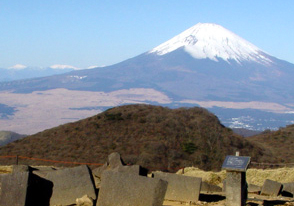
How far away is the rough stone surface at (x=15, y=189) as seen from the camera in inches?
370

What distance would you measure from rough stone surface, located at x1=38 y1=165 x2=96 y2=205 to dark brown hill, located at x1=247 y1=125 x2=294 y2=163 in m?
28.7

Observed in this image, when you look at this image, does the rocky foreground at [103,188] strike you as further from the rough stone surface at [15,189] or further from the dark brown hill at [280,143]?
the dark brown hill at [280,143]

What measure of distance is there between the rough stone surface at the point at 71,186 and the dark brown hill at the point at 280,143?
94.1ft

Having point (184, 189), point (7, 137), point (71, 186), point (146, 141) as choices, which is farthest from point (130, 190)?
point (7, 137)

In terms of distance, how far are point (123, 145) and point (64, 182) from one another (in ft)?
89.7

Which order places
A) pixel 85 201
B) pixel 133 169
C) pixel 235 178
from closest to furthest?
pixel 85 201
pixel 235 178
pixel 133 169

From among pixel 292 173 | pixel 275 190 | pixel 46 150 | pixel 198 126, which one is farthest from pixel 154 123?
pixel 275 190

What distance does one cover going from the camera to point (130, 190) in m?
10.2

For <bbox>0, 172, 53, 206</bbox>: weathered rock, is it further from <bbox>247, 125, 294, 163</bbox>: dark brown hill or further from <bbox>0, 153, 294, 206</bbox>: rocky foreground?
<bbox>247, 125, 294, 163</bbox>: dark brown hill

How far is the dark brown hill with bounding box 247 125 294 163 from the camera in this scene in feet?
131

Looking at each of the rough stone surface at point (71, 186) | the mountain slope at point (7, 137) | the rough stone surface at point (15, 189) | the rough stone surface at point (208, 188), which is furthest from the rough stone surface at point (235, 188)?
the mountain slope at point (7, 137)

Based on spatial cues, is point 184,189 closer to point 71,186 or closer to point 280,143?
point 71,186

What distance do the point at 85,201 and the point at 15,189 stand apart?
6.22 ft

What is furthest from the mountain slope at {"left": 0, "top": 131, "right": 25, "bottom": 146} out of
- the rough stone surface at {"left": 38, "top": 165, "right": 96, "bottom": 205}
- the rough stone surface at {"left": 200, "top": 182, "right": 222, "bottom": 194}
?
the rough stone surface at {"left": 38, "top": 165, "right": 96, "bottom": 205}
